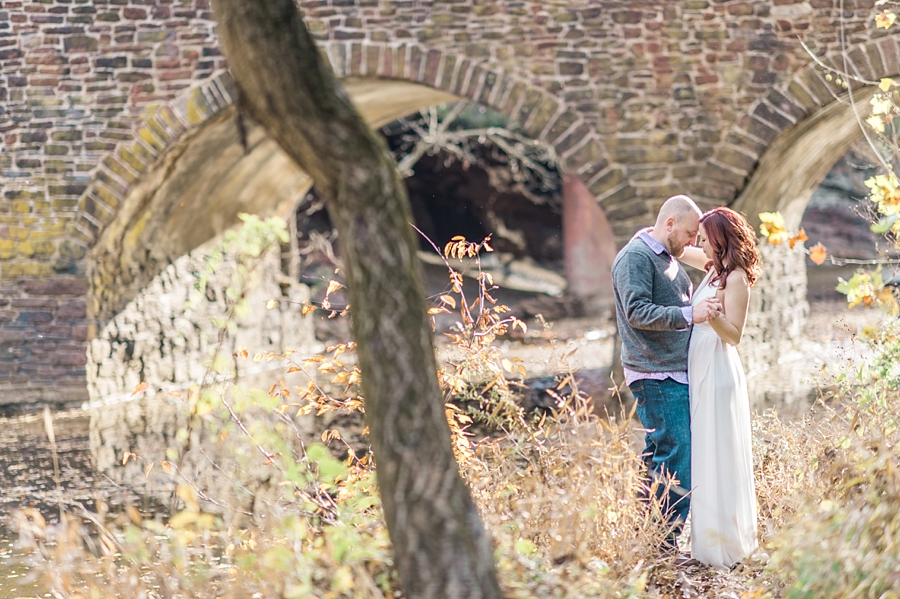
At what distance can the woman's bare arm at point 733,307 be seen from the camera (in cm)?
403

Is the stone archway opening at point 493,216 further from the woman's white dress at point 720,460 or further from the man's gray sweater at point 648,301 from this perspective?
the woman's white dress at point 720,460

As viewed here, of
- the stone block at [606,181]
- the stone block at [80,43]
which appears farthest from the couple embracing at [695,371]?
the stone block at [80,43]

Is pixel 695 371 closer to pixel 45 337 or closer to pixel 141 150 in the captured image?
pixel 141 150

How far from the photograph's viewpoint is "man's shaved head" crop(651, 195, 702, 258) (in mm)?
4219

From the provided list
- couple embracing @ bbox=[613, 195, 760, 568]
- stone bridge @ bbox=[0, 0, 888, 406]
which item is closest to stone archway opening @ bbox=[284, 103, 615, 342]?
stone bridge @ bbox=[0, 0, 888, 406]

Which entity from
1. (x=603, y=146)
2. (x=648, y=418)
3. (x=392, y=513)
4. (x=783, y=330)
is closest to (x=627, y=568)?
(x=648, y=418)

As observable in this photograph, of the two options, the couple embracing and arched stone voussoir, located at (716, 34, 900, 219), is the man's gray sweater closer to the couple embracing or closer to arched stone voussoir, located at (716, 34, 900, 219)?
the couple embracing

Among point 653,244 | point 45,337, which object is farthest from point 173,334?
point 653,244

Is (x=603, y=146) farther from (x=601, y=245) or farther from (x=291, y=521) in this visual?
(x=601, y=245)

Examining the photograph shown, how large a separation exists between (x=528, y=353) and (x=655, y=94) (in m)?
4.90

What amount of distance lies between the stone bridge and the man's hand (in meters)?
4.72

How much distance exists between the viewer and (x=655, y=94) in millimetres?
8586

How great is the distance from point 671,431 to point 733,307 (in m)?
0.58

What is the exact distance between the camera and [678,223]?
422 cm
